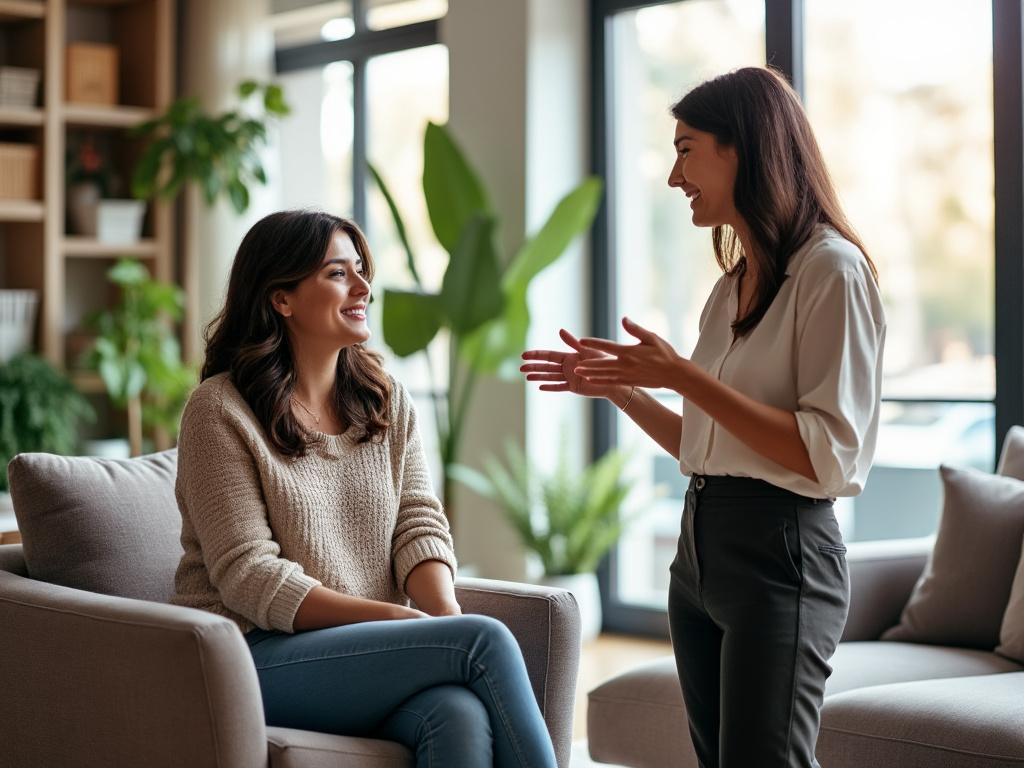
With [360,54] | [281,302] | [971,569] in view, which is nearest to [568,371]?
[281,302]

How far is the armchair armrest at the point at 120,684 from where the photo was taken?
6.05 ft

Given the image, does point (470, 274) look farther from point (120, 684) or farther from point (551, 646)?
point (120, 684)

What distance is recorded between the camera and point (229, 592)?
2066 millimetres

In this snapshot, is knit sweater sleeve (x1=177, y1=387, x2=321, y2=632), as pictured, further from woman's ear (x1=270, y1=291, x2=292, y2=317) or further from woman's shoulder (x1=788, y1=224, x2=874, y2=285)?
woman's shoulder (x1=788, y1=224, x2=874, y2=285)

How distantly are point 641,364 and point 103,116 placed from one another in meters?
4.00

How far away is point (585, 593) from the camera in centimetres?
453

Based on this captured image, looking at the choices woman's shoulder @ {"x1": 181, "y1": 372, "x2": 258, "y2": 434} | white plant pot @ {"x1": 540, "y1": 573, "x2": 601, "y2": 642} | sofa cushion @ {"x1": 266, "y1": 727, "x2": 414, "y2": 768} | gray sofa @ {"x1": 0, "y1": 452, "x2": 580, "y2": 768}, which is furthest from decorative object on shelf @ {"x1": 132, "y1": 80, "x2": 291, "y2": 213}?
sofa cushion @ {"x1": 266, "y1": 727, "x2": 414, "y2": 768}

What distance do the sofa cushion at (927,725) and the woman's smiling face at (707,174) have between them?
984 millimetres

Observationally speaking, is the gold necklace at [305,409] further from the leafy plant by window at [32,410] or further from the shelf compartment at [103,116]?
the shelf compartment at [103,116]

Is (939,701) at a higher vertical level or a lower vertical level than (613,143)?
lower

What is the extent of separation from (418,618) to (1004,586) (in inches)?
54.0

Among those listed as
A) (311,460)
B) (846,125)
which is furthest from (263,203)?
(311,460)

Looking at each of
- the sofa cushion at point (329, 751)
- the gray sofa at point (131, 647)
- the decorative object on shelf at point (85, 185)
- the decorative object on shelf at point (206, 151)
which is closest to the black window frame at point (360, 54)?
the decorative object on shelf at point (206, 151)

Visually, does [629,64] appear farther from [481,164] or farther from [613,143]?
[481,164]
